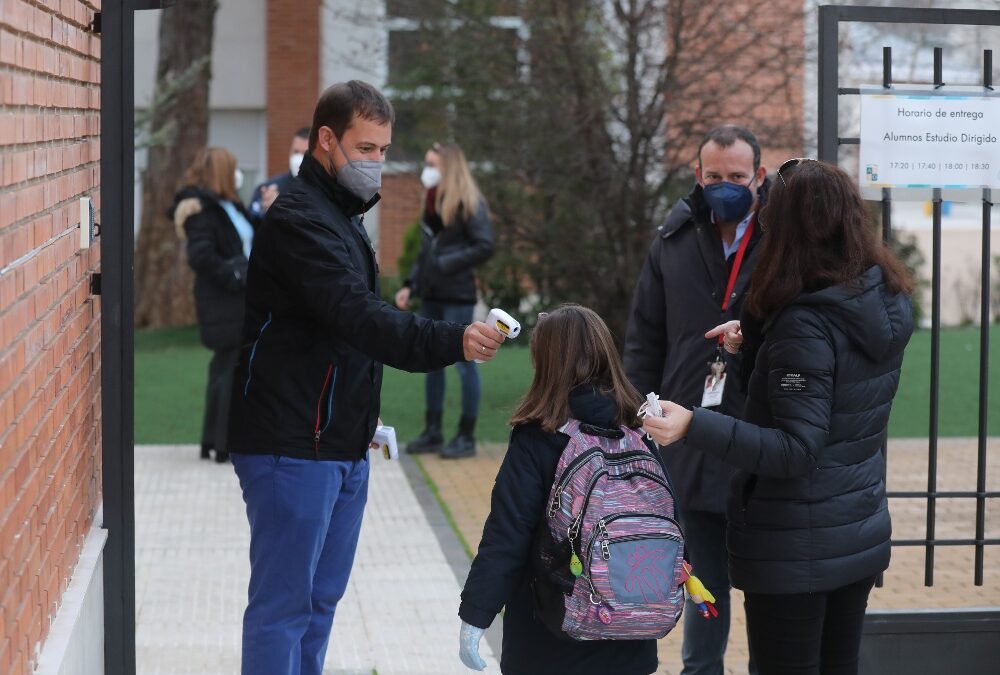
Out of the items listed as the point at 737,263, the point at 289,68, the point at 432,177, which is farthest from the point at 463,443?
the point at 289,68

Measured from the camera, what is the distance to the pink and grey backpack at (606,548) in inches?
131

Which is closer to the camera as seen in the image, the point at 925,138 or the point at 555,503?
the point at 555,503

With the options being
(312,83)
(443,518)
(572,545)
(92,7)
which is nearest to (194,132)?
(312,83)

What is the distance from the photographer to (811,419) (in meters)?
3.42

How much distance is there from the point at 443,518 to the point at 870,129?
377cm

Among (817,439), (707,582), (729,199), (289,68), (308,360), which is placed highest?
(289,68)

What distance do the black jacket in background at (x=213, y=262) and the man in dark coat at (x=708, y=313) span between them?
4639mm

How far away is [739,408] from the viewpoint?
4473 millimetres

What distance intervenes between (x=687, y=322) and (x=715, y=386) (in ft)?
0.96

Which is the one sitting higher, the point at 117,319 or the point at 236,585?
the point at 117,319

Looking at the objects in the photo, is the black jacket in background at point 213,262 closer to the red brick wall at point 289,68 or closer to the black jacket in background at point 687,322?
the black jacket in background at point 687,322

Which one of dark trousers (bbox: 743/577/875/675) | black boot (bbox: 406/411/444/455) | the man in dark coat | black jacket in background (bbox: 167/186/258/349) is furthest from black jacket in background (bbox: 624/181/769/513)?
black boot (bbox: 406/411/444/455)

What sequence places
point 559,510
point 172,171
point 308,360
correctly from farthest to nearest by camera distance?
point 172,171, point 308,360, point 559,510

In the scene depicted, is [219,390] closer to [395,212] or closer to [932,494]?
[932,494]
